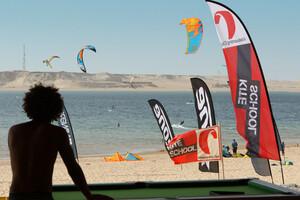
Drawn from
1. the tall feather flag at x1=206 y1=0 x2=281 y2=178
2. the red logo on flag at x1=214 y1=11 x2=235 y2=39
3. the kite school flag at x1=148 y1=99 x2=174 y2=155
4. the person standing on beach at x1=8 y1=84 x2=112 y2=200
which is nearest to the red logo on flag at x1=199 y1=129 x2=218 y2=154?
the tall feather flag at x1=206 y1=0 x2=281 y2=178

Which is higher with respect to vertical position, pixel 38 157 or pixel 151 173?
pixel 151 173

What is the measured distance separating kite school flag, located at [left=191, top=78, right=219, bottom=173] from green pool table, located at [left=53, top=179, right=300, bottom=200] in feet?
18.0

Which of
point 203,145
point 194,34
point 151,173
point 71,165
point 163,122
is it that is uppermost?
point 194,34

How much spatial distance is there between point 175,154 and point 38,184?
25.7ft

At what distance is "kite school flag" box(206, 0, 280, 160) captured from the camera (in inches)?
347

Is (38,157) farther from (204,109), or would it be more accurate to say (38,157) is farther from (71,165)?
(204,109)

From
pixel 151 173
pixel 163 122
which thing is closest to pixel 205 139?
pixel 163 122

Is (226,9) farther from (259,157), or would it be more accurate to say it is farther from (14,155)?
(14,155)

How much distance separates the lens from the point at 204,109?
11.0 meters

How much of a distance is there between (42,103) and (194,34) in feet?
57.1

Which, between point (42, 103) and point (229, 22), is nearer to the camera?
point (42, 103)

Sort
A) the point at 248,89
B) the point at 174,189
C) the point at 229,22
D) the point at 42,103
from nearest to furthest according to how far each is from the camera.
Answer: the point at 42,103
the point at 174,189
the point at 248,89
the point at 229,22

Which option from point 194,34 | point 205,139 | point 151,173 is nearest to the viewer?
point 205,139

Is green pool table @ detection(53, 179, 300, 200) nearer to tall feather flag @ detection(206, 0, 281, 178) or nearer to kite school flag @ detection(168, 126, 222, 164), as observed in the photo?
tall feather flag @ detection(206, 0, 281, 178)
